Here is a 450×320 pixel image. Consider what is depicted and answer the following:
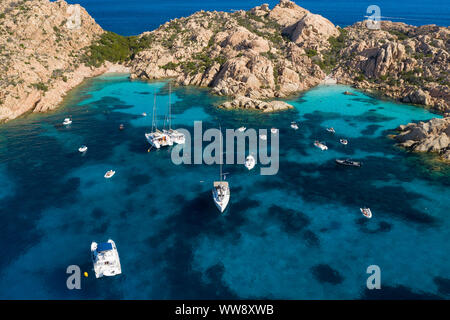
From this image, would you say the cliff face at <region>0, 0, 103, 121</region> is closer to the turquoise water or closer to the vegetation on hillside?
the vegetation on hillside

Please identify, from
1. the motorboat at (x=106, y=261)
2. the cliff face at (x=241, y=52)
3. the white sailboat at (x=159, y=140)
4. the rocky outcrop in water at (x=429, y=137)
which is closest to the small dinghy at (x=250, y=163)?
the white sailboat at (x=159, y=140)

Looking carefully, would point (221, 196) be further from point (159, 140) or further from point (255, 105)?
point (255, 105)

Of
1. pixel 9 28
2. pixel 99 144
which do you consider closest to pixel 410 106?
pixel 99 144

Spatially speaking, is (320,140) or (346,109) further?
(346,109)

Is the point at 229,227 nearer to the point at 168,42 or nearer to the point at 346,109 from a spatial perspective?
the point at 346,109

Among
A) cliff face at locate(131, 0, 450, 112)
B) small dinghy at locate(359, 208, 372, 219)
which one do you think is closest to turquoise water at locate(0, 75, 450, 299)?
small dinghy at locate(359, 208, 372, 219)

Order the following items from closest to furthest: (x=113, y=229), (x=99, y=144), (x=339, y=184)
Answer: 1. (x=113, y=229)
2. (x=339, y=184)
3. (x=99, y=144)
